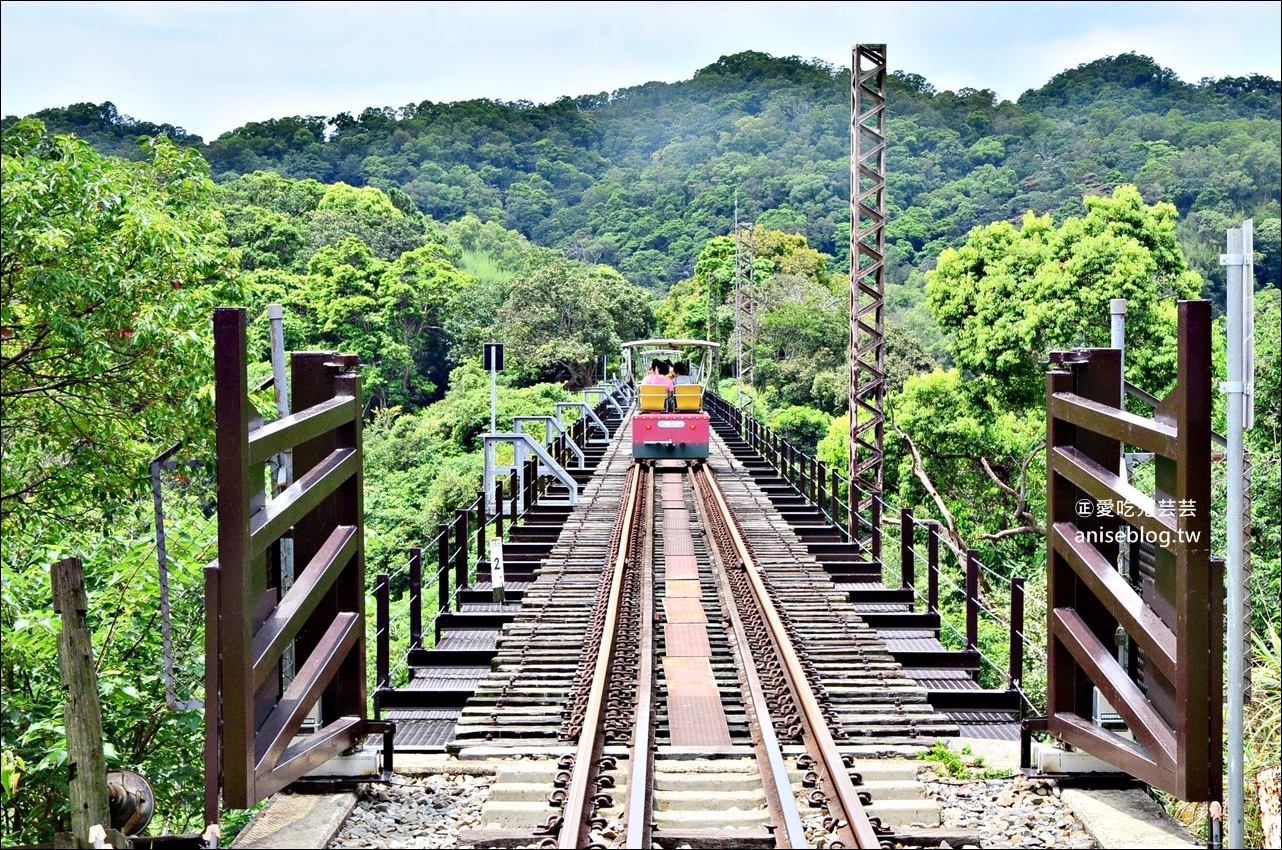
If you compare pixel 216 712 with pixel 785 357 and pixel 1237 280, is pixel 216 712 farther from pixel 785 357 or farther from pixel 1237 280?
pixel 785 357

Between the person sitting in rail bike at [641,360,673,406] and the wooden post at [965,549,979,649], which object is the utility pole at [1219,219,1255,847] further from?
the person sitting in rail bike at [641,360,673,406]

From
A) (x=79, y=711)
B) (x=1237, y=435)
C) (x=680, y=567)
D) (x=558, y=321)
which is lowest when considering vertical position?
(x=680, y=567)

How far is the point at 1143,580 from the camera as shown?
4.82 meters

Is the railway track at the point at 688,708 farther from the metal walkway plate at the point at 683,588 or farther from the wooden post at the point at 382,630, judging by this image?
the wooden post at the point at 382,630

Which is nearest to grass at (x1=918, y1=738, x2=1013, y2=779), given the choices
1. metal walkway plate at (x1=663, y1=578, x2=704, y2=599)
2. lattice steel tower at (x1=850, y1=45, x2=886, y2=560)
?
metal walkway plate at (x1=663, y1=578, x2=704, y2=599)

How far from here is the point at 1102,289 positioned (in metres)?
24.2

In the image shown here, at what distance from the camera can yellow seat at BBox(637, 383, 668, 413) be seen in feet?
72.7

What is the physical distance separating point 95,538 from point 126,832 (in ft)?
21.4

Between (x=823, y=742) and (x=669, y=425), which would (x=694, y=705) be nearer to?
(x=823, y=742)

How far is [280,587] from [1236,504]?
12.3ft

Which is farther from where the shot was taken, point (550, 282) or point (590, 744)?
point (550, 282)

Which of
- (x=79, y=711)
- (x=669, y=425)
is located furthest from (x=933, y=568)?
(x=669, y=425)

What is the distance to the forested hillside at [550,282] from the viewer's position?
10.2 metres

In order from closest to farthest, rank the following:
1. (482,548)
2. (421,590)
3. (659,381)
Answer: (421,590) → (482,548) → (659,381)
